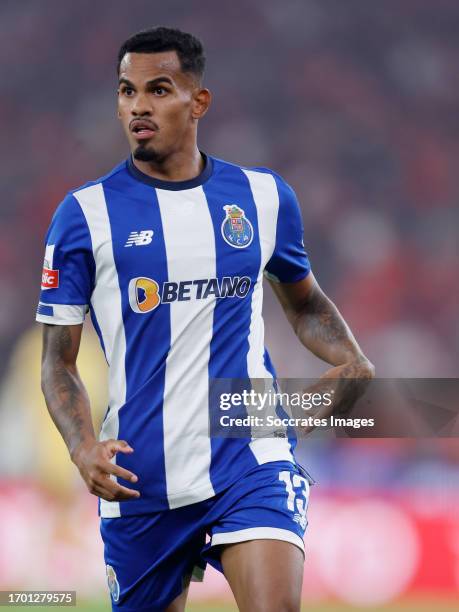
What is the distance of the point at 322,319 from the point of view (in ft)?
12.0

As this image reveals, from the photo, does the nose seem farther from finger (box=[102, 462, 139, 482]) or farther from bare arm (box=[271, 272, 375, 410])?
finger (box=[102, 462, 139, 482])

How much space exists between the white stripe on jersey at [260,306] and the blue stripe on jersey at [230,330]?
0.02 m

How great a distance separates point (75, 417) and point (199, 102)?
3.66 feet

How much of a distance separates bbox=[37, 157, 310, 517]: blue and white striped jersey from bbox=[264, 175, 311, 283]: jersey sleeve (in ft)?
0.63

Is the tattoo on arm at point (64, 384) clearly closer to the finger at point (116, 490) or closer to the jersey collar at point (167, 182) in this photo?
the finger at point (116, 490)

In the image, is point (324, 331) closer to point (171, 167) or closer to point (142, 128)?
point (171, 167)

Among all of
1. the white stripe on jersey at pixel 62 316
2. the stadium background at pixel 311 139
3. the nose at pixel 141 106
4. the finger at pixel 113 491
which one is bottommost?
the finger at pixel 113 491

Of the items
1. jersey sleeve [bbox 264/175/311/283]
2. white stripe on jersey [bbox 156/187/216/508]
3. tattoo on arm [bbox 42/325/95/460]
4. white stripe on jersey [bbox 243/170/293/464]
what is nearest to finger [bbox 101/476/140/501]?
tattoo on arm [bbox 42/325/95/460]

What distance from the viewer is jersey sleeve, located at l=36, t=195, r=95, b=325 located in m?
3.23

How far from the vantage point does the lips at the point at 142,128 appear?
3.36 meters

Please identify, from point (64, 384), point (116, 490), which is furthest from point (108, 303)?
point (116, 490)

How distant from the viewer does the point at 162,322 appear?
127 inches

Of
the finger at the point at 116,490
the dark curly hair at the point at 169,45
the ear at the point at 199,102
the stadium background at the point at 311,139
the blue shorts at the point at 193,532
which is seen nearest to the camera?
the finger at the point at 116,490

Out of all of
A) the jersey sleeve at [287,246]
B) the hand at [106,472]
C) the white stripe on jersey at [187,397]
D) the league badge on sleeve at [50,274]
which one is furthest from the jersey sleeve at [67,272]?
the jersey sleeve at [287,246]
